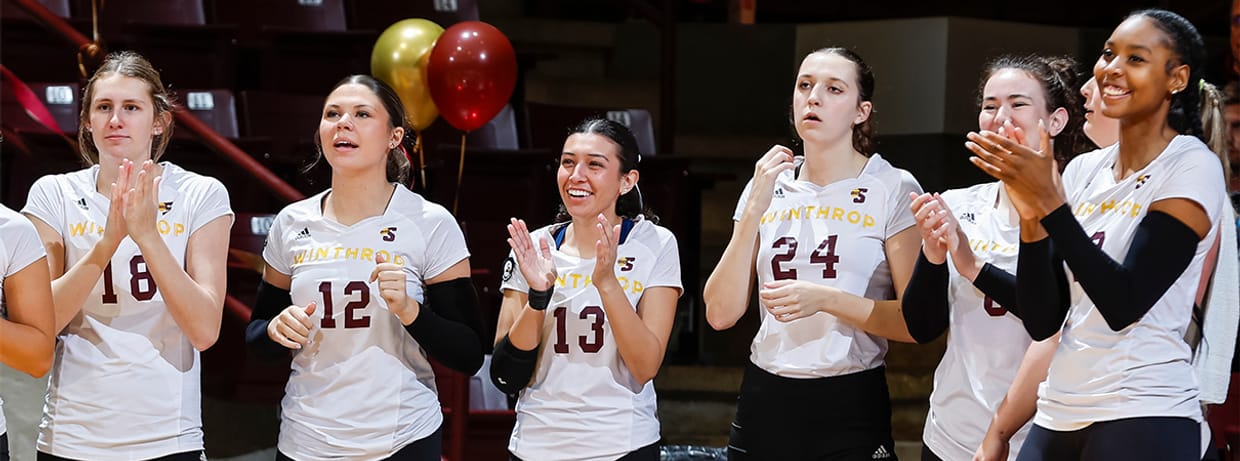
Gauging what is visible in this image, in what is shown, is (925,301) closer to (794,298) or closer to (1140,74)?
(794,298)

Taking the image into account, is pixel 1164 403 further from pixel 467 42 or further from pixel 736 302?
pixel 467 42

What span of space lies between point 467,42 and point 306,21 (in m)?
1.76

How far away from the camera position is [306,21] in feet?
19.8

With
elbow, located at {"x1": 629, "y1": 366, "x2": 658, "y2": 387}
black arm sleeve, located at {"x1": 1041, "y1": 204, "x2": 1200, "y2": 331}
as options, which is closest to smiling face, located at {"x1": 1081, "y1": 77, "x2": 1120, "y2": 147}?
black arm sleeve, located at {"x1": 1041, "y1": 204, "x2": 1200, "y2": 331}

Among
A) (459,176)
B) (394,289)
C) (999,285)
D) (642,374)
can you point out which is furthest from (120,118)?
(459,176)

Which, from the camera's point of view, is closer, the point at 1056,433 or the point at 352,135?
the point at 1056,433

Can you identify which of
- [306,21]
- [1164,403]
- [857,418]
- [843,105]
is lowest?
[857,418]

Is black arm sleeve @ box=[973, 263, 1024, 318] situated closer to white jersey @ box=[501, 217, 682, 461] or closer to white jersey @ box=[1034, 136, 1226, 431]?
white jersey @ box=[1034, 136, 1226, 431]

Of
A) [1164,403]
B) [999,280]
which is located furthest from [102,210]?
[1164,403]

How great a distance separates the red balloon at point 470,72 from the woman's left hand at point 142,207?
2.10 m

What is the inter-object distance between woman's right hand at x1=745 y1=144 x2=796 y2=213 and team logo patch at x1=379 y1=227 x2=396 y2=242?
765 mm

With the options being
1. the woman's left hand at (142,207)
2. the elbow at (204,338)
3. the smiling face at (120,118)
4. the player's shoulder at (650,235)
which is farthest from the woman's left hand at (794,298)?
the smiling face at (120,118)

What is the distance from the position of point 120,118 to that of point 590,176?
3.30 feet

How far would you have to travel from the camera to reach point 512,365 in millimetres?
2725
